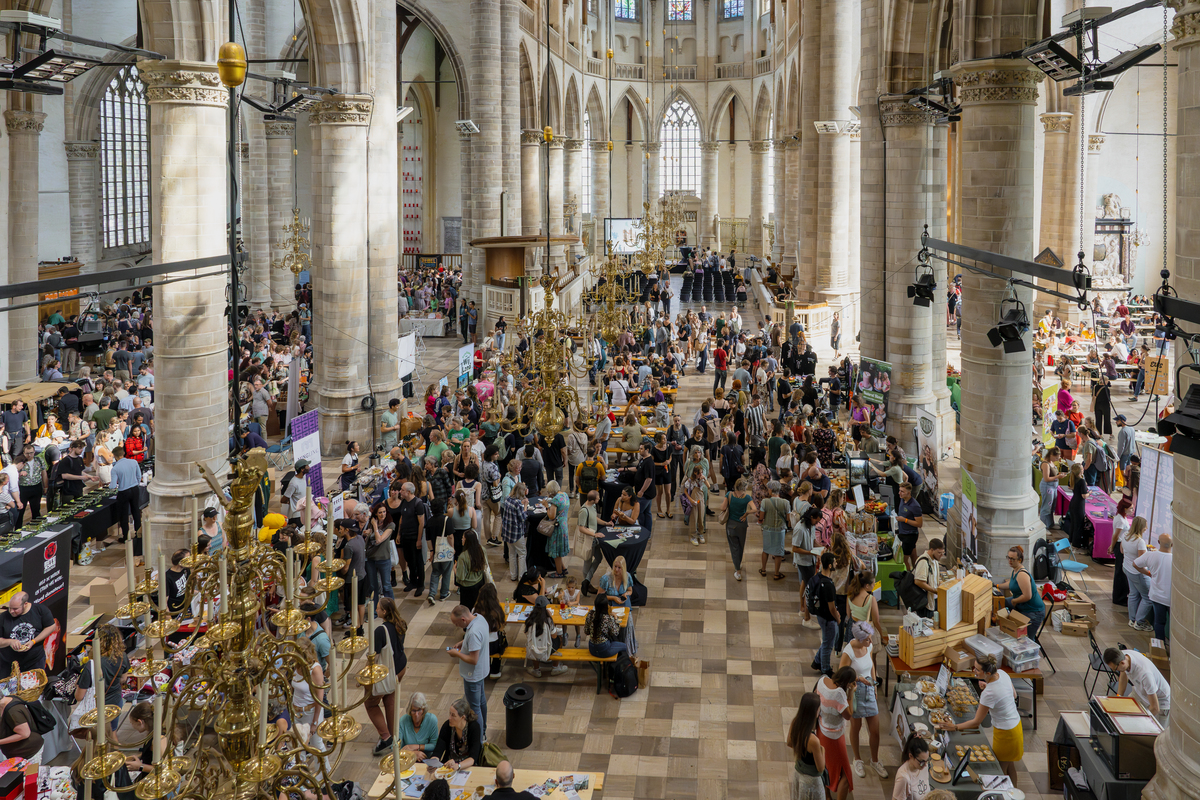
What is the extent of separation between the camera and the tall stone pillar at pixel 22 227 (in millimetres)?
20812

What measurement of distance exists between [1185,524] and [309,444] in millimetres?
10035

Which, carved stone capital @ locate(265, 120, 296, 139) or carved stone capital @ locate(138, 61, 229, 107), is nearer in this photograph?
carved stone capital @ locate(138, 61, 229, 107)

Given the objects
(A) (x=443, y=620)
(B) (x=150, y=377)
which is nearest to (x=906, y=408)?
(A) (x=443, y=620)

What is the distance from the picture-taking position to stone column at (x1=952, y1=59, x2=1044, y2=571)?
12.3 metres

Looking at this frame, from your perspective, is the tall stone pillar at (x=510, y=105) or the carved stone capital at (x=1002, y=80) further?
the tall stone pillar at (x=510, y=105)

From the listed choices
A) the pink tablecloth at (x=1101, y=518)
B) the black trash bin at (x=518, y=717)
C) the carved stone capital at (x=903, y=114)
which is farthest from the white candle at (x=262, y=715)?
the carved stone capital at (x=903, y=114)

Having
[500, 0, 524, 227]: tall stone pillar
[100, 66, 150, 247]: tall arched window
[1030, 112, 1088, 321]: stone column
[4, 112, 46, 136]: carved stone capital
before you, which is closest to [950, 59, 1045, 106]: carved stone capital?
[1030, 112, 1088, 321]: stone column

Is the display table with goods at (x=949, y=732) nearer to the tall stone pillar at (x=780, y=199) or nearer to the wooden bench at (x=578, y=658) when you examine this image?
the wooden bench at (x=578, y=658)

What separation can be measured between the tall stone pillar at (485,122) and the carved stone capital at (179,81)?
1811cm

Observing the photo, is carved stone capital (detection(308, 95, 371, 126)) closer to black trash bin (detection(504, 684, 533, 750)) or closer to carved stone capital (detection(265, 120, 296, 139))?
carved stone capital (detection(265, 120, 296, 139))

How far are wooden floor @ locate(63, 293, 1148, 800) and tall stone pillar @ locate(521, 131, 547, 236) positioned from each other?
24.9 meters

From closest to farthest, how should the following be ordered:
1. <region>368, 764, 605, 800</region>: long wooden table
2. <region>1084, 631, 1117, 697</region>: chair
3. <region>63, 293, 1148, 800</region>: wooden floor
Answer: <region>368, 764, 605, 800</region>: long wooden table
<region>63, 293, 1148, 800</region>: wooden floor
<region>1084, 631, 1117, 697</region>: chair

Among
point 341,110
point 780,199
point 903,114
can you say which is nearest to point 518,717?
point 341,110

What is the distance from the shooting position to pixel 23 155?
21.4m
